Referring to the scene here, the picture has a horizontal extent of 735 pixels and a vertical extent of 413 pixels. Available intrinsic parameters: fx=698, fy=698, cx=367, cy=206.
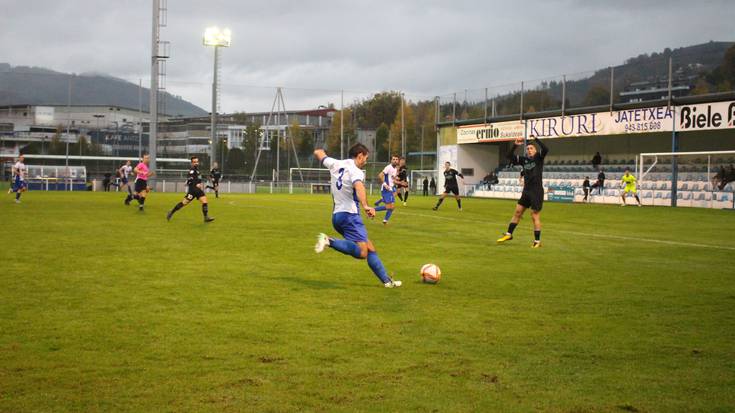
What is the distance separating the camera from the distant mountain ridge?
6228cm

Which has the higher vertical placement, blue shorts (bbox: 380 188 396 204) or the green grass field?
blue shorts (bbox: 380 188 396 204)

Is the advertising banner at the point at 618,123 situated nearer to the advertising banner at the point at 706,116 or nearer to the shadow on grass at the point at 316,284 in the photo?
the advertising banner at the point at 706,116

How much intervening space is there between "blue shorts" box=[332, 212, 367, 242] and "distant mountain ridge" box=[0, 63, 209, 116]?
163 feet

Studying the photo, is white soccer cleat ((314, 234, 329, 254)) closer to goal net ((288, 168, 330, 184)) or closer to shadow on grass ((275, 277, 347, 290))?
shadow on grass ((275, 277, 347, 290))

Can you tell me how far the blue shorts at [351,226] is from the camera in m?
9.43

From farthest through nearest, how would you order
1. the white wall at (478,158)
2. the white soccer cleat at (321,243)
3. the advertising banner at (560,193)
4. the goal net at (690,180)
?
the white wall at (478,158) → the advertising banner at (560,193) → the goal net at (690,180) → the white soccer cleat at (321,243)

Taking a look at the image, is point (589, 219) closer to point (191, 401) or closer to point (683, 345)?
point (683, 345)

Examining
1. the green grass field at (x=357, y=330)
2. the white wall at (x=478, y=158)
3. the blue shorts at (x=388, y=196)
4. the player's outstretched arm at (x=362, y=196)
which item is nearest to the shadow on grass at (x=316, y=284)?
the green grass field at (x=357, y=330)

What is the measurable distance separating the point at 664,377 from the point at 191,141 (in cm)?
5684

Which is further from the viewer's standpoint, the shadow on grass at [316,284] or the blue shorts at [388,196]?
the blue shorts at [388,196]

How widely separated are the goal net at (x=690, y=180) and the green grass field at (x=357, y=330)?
21889 millimetres

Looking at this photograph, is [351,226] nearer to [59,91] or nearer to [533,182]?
[533,182]

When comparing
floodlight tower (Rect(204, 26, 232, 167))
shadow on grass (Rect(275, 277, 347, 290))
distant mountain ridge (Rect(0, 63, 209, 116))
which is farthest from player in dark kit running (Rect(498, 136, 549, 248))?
distant mountain ridge (Rect(0, 63, 209, 116))

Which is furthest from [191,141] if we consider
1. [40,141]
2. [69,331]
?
[69,331]
